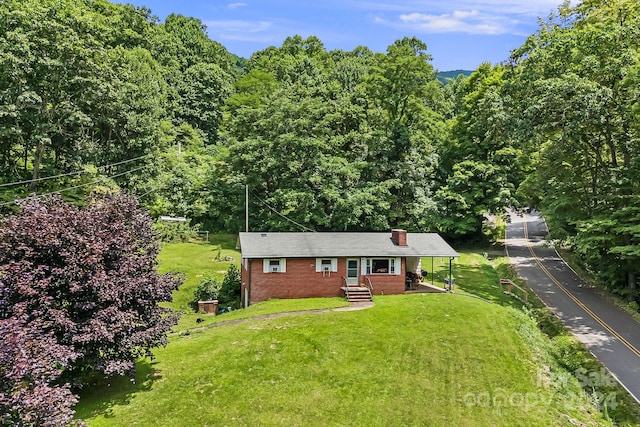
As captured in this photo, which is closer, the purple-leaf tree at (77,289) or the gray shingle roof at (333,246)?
the purple-leaf tree at (77,289)

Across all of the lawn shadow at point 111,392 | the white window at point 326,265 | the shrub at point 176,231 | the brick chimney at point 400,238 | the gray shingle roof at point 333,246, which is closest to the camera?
the lawn shadow at point 111,392

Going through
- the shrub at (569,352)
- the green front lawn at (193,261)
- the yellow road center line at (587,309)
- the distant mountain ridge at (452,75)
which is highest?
the distant mountain ridge at (452,75)

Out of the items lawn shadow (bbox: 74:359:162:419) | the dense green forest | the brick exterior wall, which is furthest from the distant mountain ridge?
lawn shadow (bbox: 74:359:162:419)

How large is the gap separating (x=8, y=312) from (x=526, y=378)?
1707cm

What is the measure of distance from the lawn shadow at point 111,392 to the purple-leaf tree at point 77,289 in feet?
3.03

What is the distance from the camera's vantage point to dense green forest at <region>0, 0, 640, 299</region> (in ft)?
82.2

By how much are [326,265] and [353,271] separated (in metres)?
1.77

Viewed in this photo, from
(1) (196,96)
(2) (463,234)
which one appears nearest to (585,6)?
(2) (463,234)

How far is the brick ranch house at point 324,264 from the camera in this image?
2314 centimetres

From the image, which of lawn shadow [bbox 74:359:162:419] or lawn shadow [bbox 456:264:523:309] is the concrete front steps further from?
lawn shadow [bbox 74:359:162:419]

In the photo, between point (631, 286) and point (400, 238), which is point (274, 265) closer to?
point (400, 238)

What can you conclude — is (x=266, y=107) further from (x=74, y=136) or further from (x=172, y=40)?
(x=172, y=40)

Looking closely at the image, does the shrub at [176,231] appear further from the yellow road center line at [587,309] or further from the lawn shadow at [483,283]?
the yellow road center line at [587,309]

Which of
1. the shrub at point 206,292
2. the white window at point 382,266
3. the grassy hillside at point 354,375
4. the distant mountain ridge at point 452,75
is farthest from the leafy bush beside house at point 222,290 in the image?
the distant mountain ridge at point 452,75
